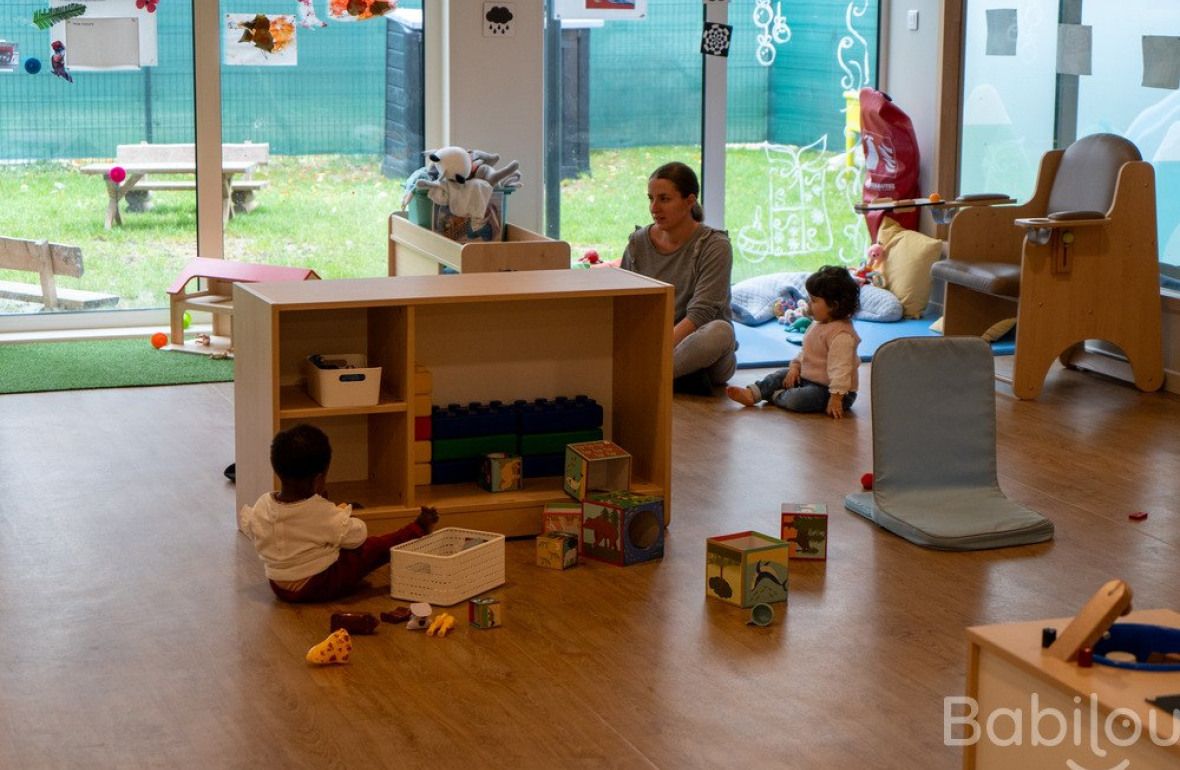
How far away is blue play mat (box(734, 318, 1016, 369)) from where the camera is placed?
6.91 m

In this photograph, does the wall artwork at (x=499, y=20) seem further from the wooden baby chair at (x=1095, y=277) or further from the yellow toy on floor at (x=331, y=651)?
the yellow toy on floor at (x=331, y=651)

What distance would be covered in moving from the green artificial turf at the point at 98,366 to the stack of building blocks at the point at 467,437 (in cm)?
233

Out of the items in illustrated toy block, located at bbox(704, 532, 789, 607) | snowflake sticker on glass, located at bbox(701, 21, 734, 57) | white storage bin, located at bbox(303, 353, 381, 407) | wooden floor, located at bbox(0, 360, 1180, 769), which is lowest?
wooden floor, located at bbox(0, 360, 1180, 769)

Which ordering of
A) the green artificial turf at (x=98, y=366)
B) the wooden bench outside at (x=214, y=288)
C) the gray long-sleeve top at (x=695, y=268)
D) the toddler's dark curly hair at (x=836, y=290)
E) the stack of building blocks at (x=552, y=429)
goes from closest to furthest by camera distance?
the stack of building blocks at (x=552, y=429) < the toddler's dark curly hair at (x=836, y=290) < the gray long-sleeve top at (x=695, y=268) < the green artificial turf at (x=98, y=366) < the wooden bench outside at (x=214, y=288)

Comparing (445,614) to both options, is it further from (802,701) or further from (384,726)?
(802,701)

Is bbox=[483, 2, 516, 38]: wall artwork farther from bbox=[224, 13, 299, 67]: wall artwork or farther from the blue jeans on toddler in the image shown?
the blue jeans on toddler

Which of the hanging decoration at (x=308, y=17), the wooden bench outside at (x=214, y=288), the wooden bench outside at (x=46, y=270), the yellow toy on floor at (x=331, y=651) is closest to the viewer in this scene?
the yellow toy on floor at (x=331, y=651)

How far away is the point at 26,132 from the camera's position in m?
7.27

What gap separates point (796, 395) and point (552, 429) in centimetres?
176

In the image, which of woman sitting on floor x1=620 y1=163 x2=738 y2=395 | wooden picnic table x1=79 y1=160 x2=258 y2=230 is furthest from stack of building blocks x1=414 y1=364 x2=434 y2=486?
wooden picnic table x1=79 y1=160 x2=258 y2=230

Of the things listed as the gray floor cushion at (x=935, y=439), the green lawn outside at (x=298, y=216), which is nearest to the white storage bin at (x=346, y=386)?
the gray floor cushion at (x=935, y=439)

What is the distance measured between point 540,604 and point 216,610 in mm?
800

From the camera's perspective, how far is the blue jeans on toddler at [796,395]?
5941 millimetres

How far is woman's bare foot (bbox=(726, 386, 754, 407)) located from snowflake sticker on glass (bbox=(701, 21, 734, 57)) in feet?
9.10
